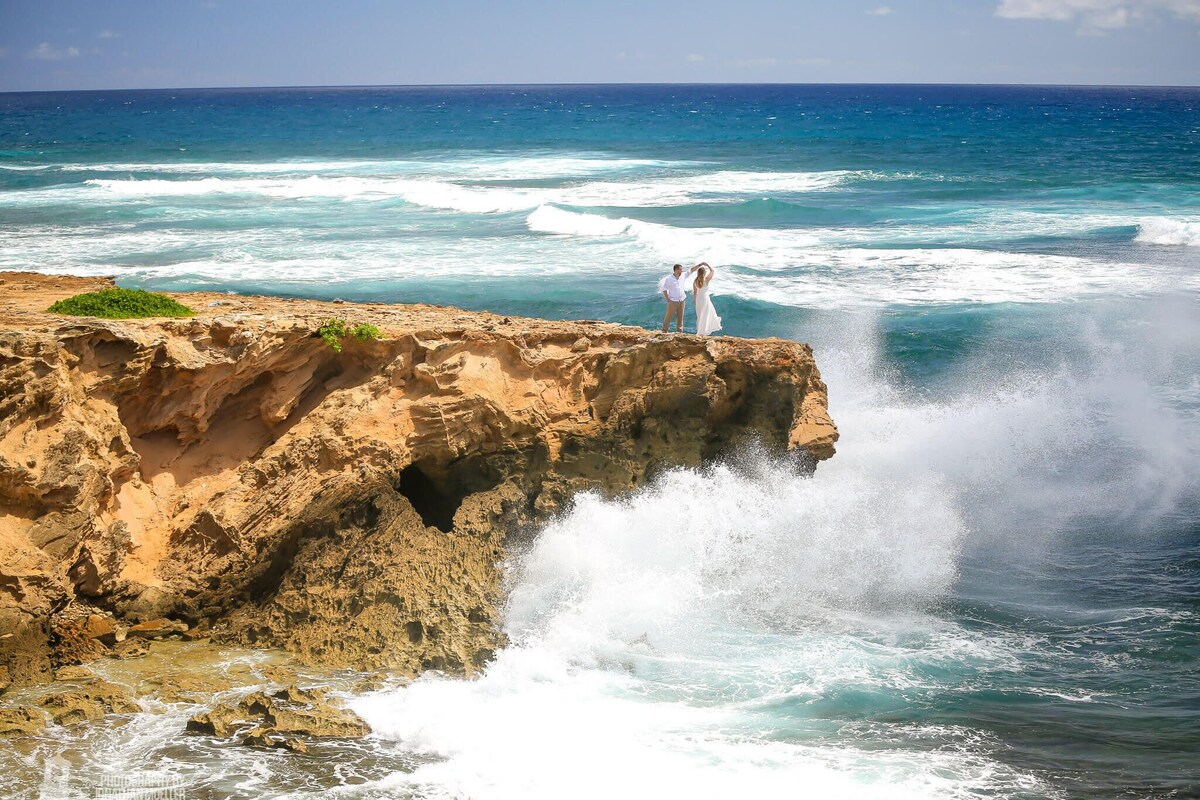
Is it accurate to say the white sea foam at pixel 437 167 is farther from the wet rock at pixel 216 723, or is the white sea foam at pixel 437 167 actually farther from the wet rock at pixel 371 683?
the wet rock at pixel 216 723

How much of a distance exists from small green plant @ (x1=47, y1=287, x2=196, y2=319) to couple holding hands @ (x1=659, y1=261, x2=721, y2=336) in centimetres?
592

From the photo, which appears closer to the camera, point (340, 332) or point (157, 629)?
point (157, 629)

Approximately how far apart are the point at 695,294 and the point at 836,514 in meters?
3.61

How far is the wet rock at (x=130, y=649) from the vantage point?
31.5 feet

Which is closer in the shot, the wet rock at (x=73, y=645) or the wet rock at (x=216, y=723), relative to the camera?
the wet rock at (x=216, y=723)

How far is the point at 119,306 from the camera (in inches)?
446

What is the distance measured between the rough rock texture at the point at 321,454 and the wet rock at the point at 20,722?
715 mm

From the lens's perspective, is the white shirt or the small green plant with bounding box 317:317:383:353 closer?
the small green plant with bounding box 317:317:383:353

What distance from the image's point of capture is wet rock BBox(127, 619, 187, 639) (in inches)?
390

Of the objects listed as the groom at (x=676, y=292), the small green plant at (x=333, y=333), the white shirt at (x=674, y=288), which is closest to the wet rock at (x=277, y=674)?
the small green plant at (x=333, y=333)

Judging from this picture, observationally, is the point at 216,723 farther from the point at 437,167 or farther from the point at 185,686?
the point at 437,167

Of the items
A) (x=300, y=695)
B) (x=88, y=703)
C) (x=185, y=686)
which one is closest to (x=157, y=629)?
(x=185, y=686)

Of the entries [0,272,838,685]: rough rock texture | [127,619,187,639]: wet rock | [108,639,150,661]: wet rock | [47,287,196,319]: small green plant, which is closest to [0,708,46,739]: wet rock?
Result: [0,272,838,685]: rough rock texture

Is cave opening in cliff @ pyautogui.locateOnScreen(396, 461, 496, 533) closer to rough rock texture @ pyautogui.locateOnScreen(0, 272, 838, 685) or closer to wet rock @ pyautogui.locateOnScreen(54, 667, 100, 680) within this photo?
rough rock texture @ pyautogui.locateOnScreen(0, 272, 838, 685)
